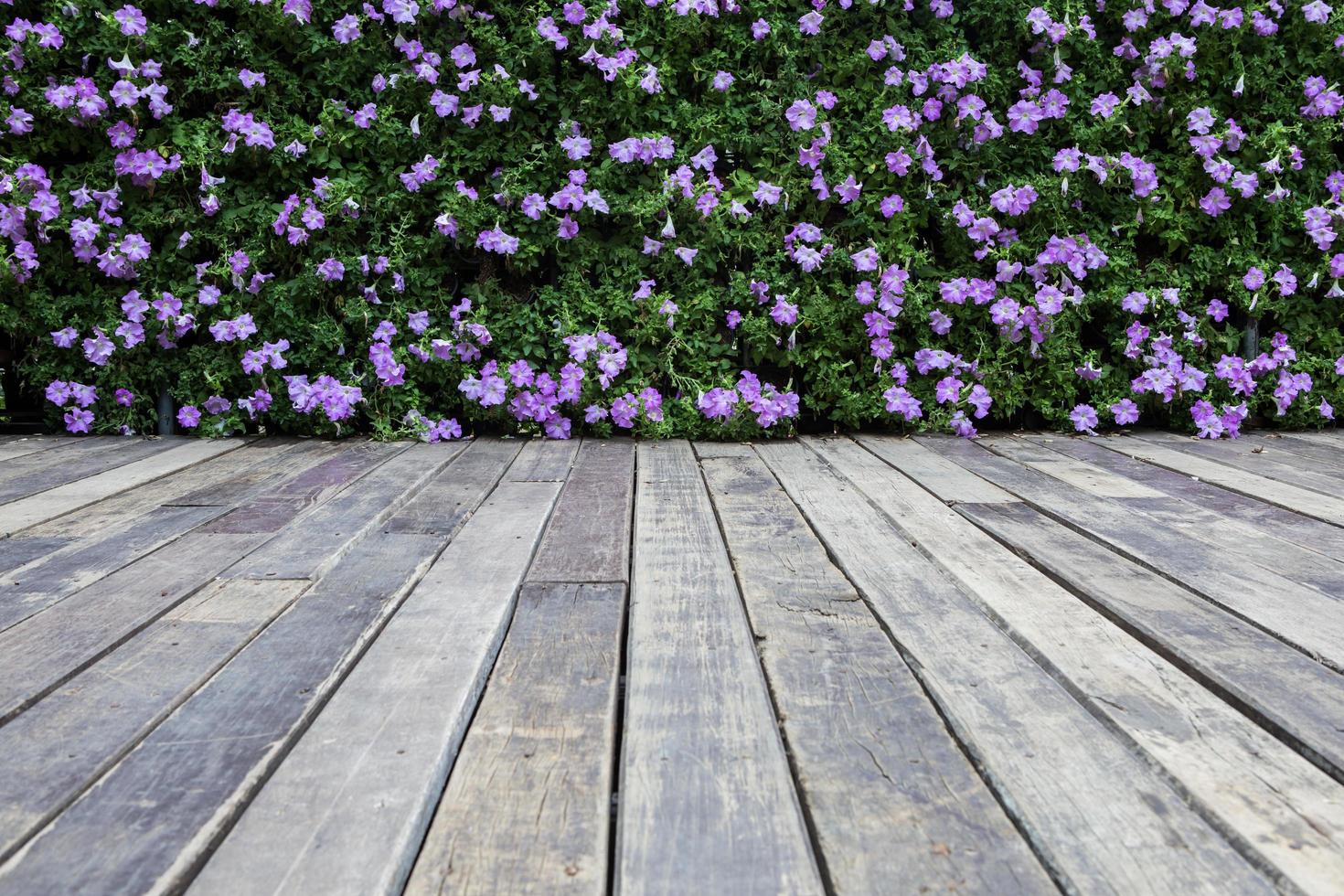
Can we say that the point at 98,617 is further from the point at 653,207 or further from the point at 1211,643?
the point at 653,207

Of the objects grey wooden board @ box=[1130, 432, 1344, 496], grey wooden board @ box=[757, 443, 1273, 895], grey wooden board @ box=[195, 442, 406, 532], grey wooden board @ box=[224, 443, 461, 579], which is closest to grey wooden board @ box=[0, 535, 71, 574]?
grey wooden board @ box=[195, 442, 406, 532]

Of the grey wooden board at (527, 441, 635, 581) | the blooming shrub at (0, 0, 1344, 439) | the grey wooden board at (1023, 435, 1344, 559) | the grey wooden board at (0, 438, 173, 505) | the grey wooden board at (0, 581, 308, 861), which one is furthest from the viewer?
the blooming shrub at (0, 0, 1344, 439)

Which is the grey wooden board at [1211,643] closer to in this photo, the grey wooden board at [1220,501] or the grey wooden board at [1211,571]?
the grey wooden board at [1211,571]

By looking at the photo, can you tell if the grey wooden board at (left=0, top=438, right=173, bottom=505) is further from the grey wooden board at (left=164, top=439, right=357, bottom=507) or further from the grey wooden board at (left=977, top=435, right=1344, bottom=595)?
the grey wooden board at (left=977, top=435, right=1344, bottom=595)

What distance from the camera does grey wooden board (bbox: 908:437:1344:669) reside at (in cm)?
140

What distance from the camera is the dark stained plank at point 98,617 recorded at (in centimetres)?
120

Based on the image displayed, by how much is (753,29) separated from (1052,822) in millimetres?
2838

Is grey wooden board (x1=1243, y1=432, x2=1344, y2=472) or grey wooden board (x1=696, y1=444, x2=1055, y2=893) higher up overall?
grey wooden board (x1=1243, y1=432, x2=1344, y2=472)

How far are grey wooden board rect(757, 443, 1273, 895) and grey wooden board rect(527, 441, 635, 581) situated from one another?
1.42 feet

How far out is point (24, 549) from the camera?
1.81 metres

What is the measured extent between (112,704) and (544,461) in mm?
1761

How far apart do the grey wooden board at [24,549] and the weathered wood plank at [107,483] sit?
10cm

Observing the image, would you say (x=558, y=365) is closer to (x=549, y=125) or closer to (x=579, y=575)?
(x=549, y=125)

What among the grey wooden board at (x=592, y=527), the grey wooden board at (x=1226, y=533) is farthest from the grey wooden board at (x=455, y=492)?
the grey wooden board at (x=1226, y=533)
